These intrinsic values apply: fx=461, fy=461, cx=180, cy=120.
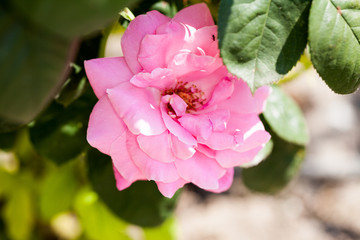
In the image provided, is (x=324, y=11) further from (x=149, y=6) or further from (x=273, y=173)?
(x=273, y=173)

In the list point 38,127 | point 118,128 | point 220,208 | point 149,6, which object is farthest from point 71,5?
point 220,208

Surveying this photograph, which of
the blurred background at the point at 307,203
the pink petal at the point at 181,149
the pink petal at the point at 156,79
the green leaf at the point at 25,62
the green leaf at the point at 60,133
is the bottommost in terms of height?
the blurred background at the point at 307,203

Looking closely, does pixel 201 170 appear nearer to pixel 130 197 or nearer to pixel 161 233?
pixel 130 197

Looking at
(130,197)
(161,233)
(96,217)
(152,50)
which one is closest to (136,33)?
(152,50)

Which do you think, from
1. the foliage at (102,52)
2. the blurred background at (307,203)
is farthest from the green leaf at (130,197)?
the blurred background at (307,203)

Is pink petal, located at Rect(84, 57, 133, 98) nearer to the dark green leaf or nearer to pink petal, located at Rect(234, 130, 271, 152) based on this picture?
pink petal, located at Rect(234, 130, 271, 152)

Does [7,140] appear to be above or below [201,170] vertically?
below

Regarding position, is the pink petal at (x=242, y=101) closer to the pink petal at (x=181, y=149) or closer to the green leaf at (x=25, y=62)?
the pink petal at (x=181, y=149)
